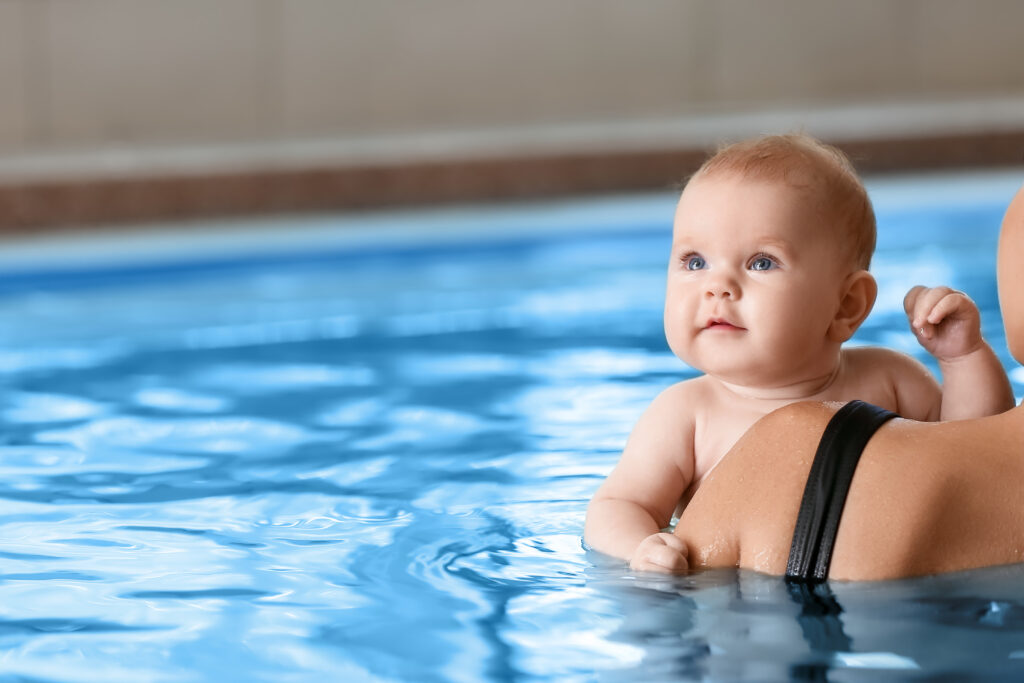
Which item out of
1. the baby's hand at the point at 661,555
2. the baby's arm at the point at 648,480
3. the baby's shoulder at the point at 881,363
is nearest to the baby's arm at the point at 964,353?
the baby's shoulder at the point at 881,363

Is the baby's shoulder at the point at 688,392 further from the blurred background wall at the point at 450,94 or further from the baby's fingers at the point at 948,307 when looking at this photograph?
the blurred background wall at the point at 450,94

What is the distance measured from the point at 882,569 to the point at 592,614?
0.35 meters

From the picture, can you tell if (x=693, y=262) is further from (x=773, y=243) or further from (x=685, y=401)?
(x=685, y=401)

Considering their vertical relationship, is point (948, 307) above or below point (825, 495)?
above

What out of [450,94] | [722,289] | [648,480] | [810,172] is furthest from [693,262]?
[450,94]

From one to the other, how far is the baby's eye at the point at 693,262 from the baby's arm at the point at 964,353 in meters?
0.29

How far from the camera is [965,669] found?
1.60 metres

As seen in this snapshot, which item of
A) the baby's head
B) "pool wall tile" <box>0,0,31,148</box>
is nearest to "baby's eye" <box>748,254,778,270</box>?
the baby's head

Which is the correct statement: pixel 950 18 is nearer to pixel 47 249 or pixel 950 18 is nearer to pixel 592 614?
pixel 47 249

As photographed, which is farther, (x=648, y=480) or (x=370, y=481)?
(x=370, y=481)

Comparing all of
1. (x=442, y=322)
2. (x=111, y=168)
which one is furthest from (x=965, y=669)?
(x=111, y=168)

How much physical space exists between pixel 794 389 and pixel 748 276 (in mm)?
221

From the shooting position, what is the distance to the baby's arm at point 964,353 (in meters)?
2.04

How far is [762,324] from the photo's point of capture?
199 centimetres
